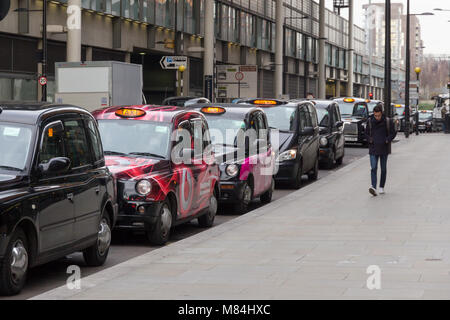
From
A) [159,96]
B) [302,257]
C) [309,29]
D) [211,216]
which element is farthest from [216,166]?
[309,29]

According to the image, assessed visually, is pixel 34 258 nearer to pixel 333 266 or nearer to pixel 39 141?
pixel 39 141

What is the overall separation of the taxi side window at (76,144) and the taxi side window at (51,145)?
0.48 feet

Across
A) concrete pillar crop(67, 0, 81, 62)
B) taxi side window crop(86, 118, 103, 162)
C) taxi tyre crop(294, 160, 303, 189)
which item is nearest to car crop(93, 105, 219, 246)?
taxi side window crop(86, 118, 103, 162)

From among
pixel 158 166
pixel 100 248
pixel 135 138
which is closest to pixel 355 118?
pixel 135 138

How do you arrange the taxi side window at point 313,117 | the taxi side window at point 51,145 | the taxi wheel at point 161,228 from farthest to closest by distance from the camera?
the taxi side window at point 313,117
the taxi wheel at point 161,228
the taxi side window at point 51,145

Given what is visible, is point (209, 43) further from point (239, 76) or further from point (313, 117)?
point (313, 117)

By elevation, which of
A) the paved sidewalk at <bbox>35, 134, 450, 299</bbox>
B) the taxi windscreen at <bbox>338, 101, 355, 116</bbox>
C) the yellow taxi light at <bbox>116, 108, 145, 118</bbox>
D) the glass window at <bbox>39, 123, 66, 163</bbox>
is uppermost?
the taxi windscreen at <bbox>338, 101, 355, 116</bbox>

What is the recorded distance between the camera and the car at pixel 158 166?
11383 mm

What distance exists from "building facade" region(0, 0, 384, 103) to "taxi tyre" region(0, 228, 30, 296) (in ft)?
91.4

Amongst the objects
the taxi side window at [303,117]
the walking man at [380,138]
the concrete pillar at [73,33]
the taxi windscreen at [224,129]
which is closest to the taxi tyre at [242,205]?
the taxi windscreen at [224,129]

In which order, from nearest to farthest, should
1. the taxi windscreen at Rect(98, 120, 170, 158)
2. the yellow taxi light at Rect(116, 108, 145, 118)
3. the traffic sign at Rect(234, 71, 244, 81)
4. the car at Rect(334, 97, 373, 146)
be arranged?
the taxi windscreen at Rect(98, 120, 170, 158) → the yellow taxi light at Rect(116, 108, 145, 118) → the car at Rect(334, 97, 373, 146) → the traffic sign at Rect(234, 71, 244, 81)

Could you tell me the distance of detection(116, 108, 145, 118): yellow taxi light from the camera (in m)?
12.8

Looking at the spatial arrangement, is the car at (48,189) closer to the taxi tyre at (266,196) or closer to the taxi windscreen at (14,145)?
the taxi windscreen at (14,145)

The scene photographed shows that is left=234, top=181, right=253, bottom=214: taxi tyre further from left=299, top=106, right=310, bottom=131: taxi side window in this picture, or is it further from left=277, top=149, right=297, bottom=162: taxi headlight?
left=299, top=106, right=310, bottom=131: taxi side window
